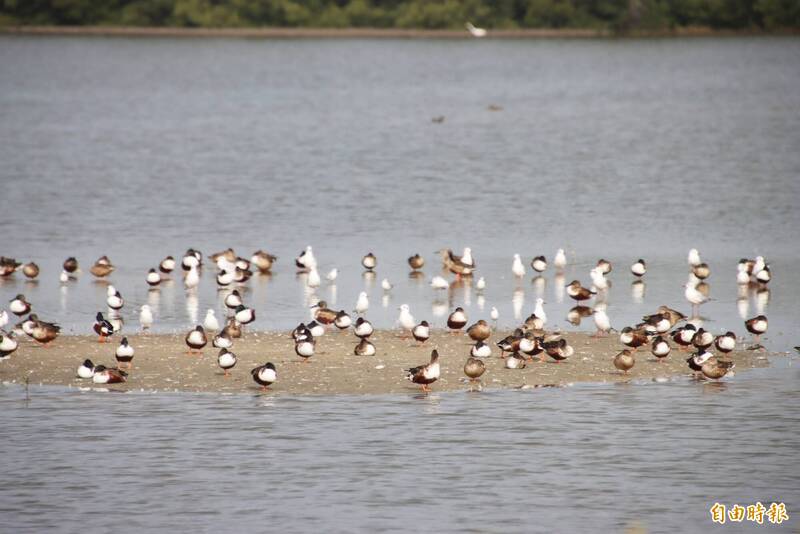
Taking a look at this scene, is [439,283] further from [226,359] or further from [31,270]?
[31,270]

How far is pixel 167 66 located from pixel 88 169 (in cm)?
8287

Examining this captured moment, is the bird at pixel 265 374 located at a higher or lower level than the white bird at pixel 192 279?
lower

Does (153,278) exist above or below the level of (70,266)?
below

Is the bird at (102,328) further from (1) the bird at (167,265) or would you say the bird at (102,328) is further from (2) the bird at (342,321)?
(1) the bird at (167,265)

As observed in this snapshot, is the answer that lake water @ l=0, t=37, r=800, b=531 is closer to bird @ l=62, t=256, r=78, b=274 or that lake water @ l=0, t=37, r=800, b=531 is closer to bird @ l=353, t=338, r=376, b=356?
bird @ l=62, t=256, r=78, b=274

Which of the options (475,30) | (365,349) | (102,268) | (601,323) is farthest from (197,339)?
(475,30)

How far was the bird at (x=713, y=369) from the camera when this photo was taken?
26.2 m

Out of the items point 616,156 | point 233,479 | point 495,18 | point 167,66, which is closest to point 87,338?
point 233,479

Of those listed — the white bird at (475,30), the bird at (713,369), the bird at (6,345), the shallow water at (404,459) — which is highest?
the white bird at (475,30)

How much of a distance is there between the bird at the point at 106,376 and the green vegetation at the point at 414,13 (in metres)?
132

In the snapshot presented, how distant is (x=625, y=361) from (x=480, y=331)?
308 cm

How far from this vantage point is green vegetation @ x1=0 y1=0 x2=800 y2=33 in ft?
516

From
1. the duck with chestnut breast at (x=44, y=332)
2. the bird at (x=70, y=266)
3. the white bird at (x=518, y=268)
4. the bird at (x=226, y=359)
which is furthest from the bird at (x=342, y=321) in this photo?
the bird at (x=70, y=266)

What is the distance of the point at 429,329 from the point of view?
1193 inches
